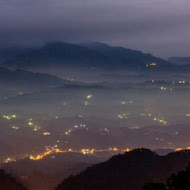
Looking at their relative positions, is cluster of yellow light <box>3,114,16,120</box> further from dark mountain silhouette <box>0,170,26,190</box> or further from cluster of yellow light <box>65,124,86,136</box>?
dark mountain silhouette <box>0,170,26,190</box>

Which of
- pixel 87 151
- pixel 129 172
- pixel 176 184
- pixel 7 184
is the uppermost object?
pixel 176 184

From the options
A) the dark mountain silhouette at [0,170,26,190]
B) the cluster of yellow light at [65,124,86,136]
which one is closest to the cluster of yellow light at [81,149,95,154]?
the cluster of yellow light at [65,124,86,136]

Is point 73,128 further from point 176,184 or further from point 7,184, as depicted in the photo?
point 176,184

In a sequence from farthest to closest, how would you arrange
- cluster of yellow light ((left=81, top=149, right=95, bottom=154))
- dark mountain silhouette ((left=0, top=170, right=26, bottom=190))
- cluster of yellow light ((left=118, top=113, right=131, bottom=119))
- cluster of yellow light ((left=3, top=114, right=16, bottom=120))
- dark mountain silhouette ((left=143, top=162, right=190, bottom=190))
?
cluster of yellow light ((left=118, top=113, right=131, bottom=119)) < cluster of yellow light ((left=3, top=114, right=16, bottom=120)) < cluster of yellow light ((left=81, top=149, right=95, bottom=154)) < dark mountain silhouette ((left=0, top=170, right=26, bottom=190)) < dark mountain silhouette ((left=143, top=162, right=190, bottom=190))

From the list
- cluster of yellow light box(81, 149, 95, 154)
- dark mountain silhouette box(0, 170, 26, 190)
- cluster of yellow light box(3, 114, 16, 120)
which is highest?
cluster of yellow light box(3, 114, 16, 120)

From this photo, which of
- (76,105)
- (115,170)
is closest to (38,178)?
(115,170)

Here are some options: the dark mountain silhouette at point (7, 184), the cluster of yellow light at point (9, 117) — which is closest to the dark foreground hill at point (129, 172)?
the dark mountain silhouette at point (7, 184)

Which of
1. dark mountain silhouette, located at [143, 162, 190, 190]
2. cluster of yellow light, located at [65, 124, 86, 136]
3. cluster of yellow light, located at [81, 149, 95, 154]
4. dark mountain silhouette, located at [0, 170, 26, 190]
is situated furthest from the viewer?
cluster of yellow light, located at [65, 124, 86, 136]

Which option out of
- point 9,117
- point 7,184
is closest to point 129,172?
point 7,184
